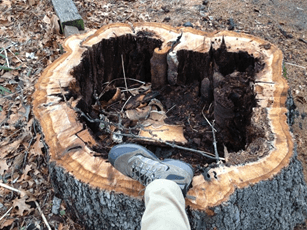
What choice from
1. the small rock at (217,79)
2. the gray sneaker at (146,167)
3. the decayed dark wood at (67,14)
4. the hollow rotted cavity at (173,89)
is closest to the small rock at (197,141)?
the hollow rotted cavity at (173,89)

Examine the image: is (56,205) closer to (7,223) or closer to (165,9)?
(7,223)

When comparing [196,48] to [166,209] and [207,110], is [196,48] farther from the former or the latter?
[166,209]

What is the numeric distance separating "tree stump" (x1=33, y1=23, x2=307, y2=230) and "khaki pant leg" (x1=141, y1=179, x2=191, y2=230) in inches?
5.6

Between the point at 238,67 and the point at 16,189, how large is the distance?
2348mm

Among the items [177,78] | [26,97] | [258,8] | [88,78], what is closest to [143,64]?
[177,78]

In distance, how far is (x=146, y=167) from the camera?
1.83 metres

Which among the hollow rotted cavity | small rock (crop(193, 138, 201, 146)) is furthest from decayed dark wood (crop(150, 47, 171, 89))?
small rock (crop(193, 138, 201, 146))

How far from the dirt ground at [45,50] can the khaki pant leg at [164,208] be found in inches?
37.3

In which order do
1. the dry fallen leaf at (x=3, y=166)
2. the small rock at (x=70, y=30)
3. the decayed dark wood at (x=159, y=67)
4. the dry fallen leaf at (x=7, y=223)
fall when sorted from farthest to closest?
the small rock at (x=70, y=30), the decayed dark wood at (x=159, y=67), the dry fallen leaf at (x=3, y=166), the dry fallen leaf at (x=7, y=223)

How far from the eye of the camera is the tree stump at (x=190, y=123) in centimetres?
177

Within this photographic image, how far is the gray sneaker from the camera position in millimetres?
1723

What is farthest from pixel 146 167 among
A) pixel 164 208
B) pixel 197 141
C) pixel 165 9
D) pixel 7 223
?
pixel 165 9

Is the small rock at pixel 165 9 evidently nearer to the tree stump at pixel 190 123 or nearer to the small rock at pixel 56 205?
the tree stump at pixel 190 123

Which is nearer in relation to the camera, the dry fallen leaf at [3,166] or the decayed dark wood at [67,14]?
the dry fallen leaf at [3,166]
